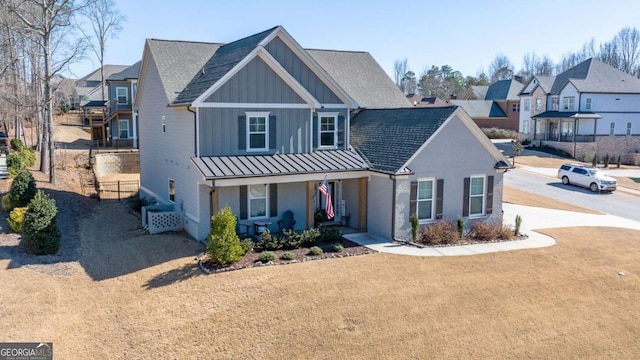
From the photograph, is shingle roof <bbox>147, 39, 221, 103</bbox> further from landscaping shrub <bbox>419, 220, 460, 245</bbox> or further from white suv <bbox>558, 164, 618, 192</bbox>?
white suv <bbox>558, 164, 618, 192</bbox>

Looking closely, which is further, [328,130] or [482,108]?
[482,108]

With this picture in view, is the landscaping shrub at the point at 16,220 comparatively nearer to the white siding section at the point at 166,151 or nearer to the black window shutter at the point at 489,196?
the white siding section at the point at 166,151

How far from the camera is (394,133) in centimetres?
2309

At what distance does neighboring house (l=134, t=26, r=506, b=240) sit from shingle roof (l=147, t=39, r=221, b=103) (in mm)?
46

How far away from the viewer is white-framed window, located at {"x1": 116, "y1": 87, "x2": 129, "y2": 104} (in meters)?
46.9

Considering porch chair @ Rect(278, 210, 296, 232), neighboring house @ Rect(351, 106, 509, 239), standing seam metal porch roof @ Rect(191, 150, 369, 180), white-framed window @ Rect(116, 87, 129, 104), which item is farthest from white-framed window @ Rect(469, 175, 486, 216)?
white-framed window @ Rect(116, 87, 129, 104)

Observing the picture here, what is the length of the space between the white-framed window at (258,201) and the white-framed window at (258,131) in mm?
1714

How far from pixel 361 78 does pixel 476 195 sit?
10.3 m

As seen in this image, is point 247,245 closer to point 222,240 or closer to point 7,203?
point 222,240

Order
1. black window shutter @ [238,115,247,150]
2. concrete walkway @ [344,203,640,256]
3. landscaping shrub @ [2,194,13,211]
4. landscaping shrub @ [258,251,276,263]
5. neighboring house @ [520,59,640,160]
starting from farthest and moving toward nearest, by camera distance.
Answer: neighboring house @ [520,59,640,160] < landscaping shrub @ [2,194,13,211] < black window shutter @ [238,115,247,150] < concrete walkway @ [344,203,640,256] < landscaping shrub @ [258,251,276,263]

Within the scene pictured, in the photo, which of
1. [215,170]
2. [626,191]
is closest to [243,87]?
[215,170]

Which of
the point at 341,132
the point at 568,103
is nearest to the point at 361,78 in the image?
the point at 341,132

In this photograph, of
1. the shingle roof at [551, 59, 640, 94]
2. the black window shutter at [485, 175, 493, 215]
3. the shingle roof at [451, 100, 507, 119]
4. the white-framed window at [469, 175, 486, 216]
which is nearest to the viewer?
the white-framed window at [469, 175, 486, 216]

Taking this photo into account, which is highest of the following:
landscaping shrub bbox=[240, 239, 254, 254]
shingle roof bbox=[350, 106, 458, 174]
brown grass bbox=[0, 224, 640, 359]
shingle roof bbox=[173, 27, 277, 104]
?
shingle roof bbox=[173, 27, 277, 104]
